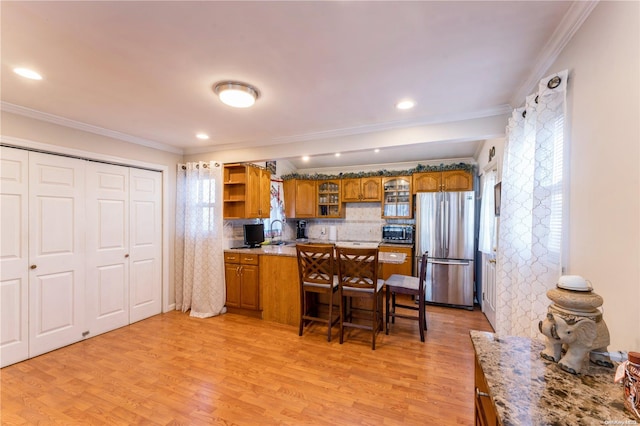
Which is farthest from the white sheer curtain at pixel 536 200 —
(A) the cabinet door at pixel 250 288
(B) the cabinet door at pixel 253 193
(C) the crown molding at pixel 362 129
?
(B) the cabinet door at pixel 253 193

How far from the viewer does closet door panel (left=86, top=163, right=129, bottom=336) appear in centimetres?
304

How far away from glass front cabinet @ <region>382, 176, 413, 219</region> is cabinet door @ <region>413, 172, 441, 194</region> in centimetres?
15

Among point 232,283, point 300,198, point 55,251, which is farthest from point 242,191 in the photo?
point 55,251

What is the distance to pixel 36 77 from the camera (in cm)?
192

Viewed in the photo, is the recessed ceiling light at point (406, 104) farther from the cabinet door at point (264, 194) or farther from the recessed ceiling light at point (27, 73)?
the recessed ceiling light at point (27, 73)

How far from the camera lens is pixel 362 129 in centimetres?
298

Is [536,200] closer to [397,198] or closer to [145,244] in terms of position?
[397,198]

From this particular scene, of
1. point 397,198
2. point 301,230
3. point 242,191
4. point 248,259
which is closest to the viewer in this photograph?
point 248,259

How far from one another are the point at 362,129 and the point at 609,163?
7.09ft

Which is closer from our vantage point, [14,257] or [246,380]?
[246,380]

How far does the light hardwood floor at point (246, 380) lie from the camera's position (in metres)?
1.84

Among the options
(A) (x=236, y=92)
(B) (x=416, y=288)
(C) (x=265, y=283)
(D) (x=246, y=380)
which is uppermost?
(A) (x=236, y=92)

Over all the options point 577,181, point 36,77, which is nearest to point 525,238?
point 577,181

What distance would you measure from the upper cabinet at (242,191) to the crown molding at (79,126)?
928mm
